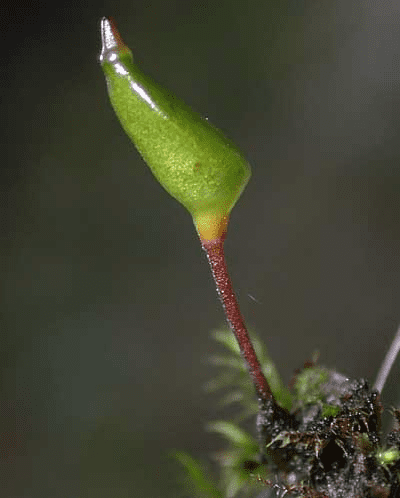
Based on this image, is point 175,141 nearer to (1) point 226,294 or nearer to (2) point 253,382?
(1) point 226,294


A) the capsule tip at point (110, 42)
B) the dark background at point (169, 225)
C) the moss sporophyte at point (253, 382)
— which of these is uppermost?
the capsule tip at point (110, 42)

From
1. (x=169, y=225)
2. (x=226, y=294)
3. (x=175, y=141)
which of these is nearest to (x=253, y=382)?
(x=226, y=294)

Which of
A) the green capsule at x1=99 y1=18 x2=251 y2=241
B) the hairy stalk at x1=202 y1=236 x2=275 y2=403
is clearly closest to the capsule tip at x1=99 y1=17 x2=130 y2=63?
the green capsule at x1=99 y1=18 x2=251 y2=241

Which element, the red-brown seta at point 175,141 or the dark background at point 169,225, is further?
the dark background at point 169,225

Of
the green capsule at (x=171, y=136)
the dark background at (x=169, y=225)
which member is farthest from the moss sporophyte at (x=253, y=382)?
the dark background at (x=169, y=225)

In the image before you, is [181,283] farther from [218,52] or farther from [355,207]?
[218,52]

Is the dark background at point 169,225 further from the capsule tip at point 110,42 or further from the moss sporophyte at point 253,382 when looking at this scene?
the capsule tip at point 110,42

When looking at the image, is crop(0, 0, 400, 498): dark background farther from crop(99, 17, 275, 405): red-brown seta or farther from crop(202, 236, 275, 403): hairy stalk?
Result: crop(99, 17, 275, 405): red-brown seta
